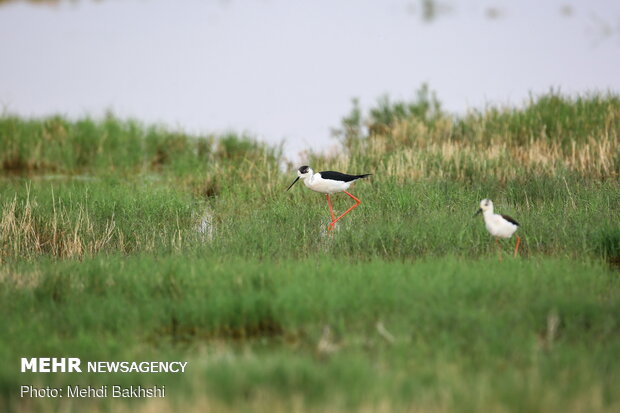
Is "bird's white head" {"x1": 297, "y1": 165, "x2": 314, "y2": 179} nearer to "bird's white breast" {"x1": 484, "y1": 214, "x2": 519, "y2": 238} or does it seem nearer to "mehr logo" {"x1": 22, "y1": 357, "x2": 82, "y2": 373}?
"bird's white breast" {"x1": 484, "y1": 214, "x2": 519, "y2": 238}

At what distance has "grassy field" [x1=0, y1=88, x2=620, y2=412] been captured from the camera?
14.7 feet

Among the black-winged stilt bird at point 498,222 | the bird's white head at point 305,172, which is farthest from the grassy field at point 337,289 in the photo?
the bird's white head at point 305,172

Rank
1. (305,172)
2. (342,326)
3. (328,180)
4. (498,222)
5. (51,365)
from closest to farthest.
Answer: (51,365)
(342,326)
(498,222)
(328,180)
(305,172)

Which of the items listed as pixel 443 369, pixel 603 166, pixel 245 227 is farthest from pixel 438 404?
pixel 603 166

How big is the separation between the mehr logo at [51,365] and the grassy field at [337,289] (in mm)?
122

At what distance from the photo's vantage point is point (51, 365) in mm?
5113

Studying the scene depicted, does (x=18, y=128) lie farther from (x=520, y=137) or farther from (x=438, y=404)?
(x=438, y=404)

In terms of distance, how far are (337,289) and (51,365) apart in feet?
7.92

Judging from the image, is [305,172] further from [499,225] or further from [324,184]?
[499,225]

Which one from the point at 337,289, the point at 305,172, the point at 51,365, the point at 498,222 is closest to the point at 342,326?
the point at 337,289

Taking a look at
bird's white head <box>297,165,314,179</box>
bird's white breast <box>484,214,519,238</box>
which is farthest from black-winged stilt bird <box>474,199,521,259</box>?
bird's white head <box>297,165,314,179</box>

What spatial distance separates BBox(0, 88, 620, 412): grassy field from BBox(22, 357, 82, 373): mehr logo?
122mm

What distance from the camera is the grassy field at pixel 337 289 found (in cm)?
448

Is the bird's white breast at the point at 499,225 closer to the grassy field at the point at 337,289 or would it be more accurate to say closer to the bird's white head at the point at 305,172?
the grassy field at the point at 337,289
